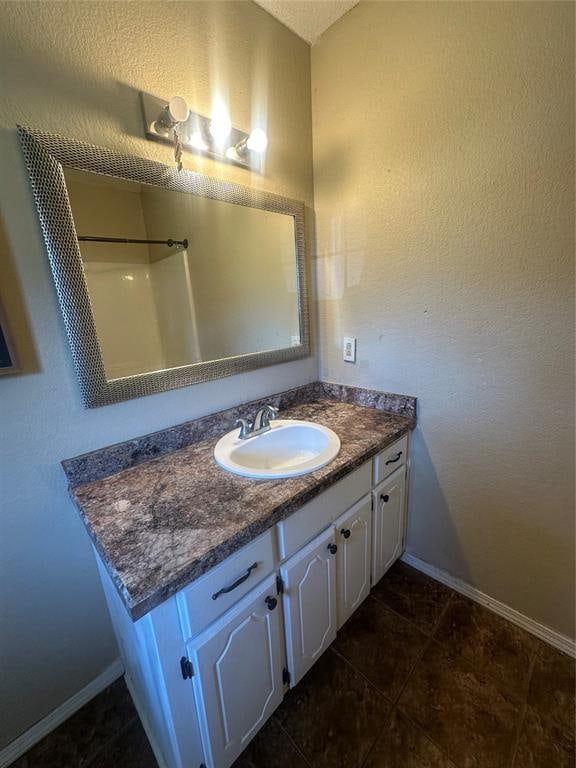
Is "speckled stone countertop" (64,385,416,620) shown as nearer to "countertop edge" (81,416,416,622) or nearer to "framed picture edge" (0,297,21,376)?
"countertop edge" (81,416,416,622)

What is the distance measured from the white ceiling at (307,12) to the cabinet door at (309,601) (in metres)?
1.91

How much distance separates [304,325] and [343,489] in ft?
2.69

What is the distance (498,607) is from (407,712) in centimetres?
59

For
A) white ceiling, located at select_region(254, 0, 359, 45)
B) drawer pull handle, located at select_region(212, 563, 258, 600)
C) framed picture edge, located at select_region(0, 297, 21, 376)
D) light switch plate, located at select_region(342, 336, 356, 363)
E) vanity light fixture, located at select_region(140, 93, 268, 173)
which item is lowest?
drawer pull handle, located at select_region(212, 563, 258, 600)

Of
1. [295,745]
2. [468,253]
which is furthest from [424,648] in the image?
[468,253]

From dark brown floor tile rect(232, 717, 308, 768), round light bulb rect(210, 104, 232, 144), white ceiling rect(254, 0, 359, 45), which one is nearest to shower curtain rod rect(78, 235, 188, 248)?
round light bulb rect(210, 104, 232, 144)

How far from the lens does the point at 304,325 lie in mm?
1539

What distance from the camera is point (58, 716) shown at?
1040 mm

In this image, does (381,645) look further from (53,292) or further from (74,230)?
(74,230)

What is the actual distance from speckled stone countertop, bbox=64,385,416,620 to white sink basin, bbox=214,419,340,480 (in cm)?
4

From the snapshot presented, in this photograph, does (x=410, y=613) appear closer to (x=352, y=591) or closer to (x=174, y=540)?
(x=352, y=591)

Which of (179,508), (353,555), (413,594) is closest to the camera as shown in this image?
(179,508)

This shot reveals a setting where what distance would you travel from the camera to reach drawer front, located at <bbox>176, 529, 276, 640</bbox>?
67cm

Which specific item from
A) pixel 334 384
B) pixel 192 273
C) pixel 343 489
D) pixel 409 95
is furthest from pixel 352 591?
pixel 409 95
